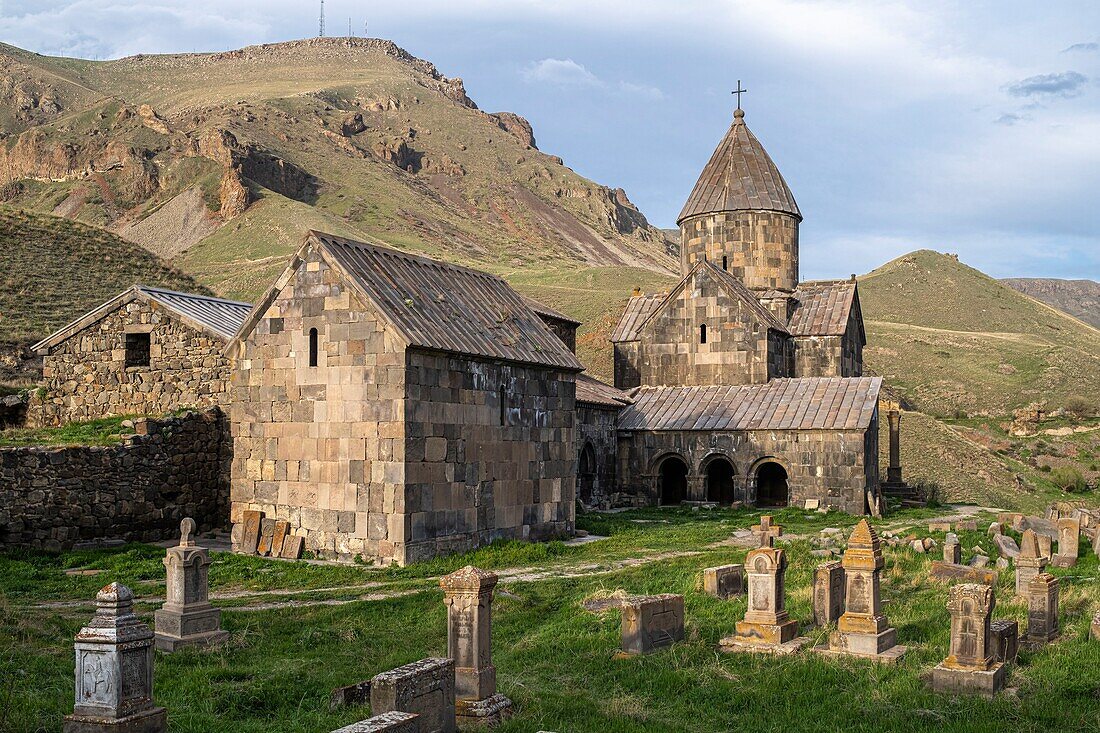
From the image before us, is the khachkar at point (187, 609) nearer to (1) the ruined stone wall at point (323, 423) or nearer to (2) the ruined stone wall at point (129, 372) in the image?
(1) the ruined stone wall at point (323, 423)

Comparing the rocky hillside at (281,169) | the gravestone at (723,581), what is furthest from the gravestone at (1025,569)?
the rocky hillside at (281,169)

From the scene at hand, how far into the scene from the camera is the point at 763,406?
87.3 ft

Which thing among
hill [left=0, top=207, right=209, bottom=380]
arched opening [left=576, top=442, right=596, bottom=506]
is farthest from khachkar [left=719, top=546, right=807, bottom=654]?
hill [left=0, top=207, right=209, bottom=380]

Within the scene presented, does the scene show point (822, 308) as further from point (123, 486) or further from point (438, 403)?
Answer: point (123, 486)

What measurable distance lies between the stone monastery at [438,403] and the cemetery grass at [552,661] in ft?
4.91

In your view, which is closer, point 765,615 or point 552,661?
point 552,661

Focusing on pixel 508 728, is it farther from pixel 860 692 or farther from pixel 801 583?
pixel 801 583

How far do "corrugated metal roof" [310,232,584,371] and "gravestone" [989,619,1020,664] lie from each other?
8617 millimetres

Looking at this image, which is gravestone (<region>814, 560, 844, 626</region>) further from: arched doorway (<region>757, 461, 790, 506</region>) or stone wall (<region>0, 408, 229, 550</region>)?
arched doorway (<region>757, 461, 790, 506</region>)

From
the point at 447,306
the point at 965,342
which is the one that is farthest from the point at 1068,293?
the point at 447,306

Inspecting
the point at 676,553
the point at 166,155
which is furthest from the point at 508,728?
the point at 166,155

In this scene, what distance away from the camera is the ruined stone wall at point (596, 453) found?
26266 millimetres

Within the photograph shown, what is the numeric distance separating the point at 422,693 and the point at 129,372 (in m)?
14.1

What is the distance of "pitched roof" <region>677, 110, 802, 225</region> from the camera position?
3010 centimetres
